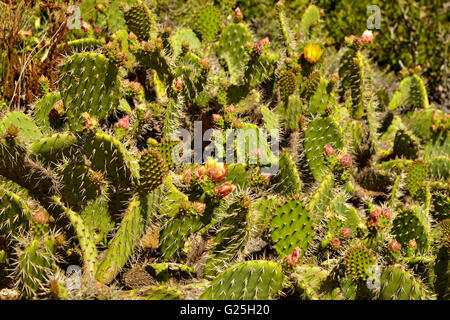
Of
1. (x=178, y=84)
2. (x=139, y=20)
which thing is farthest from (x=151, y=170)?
(x=139, y=20)

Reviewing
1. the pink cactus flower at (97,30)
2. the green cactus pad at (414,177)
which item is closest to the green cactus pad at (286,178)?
→ the green cactus pad at (414,177)

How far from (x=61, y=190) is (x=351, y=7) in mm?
4453

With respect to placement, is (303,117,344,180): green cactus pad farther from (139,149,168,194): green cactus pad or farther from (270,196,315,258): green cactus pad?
(139,149,168,194): green cactus pad

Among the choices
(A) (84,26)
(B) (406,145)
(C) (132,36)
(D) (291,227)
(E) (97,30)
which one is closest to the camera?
(D) (291,227)

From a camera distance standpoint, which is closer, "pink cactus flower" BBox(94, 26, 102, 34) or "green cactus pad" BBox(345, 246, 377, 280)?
"green cactus pad" BBox(345, 246, 377, 280)

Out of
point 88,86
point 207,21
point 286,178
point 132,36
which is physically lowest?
point 286,178

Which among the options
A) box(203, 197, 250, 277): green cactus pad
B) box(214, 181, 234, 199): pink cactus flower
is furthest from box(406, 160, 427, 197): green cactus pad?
box(214, 181, 234, 199): pink cactus flower

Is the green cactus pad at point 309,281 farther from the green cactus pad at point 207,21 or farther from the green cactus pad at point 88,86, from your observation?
the green cactus pad at point 207,21

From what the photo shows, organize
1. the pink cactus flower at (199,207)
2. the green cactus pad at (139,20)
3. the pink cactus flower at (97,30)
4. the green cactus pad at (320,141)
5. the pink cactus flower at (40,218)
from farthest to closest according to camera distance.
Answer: the pink cactus flower at (97,30), the green cactus pad at (139,20), the green cactus pad at (320,141), the pink cactus flower at (199,207), the pink cactus flower at (40,218)

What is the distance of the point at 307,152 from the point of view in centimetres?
348

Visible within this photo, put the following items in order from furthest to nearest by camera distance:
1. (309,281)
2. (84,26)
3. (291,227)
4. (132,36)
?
(84,26)
(132,36)
(291,227)
(309,281)

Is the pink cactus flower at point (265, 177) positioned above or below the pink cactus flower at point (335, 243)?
above

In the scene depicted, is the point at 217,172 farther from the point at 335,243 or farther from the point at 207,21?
the point at 207,21

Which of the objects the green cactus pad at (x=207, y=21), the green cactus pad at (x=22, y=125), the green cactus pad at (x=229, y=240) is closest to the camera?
the green cactus pad at (x=229, y=240)
